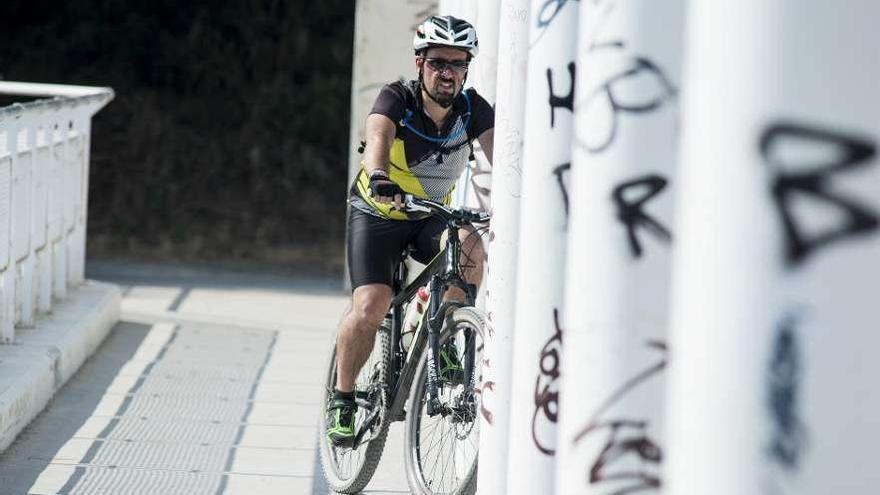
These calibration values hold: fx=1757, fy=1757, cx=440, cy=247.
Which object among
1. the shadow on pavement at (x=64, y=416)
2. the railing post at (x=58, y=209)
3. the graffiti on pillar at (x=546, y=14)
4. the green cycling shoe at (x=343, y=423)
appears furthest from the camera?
the railing post at (x=58, y=209)

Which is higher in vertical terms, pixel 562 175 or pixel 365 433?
pixel 562 175

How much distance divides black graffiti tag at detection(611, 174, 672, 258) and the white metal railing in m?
5.33

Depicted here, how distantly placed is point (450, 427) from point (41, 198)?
177 inches

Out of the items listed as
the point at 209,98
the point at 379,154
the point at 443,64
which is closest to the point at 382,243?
the point at 379,154

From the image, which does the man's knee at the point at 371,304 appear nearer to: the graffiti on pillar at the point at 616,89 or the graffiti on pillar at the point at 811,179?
the graffiti on pillar at the point at 616,89

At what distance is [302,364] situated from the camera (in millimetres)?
10492

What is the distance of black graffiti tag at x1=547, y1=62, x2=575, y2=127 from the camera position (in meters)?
4.34

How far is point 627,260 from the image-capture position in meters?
3.37

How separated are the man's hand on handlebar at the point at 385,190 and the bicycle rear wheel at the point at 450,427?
42cm

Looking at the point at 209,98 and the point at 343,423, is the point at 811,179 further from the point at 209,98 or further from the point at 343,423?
the point at 209,98

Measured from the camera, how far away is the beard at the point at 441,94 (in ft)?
20.2

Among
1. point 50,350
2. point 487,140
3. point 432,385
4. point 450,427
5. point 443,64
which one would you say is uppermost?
point 443,64

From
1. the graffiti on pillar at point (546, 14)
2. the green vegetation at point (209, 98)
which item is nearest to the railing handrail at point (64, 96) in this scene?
the graffiti on pillar at point (546, 14)

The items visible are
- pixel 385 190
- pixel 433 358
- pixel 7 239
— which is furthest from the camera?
pixel 7 239
